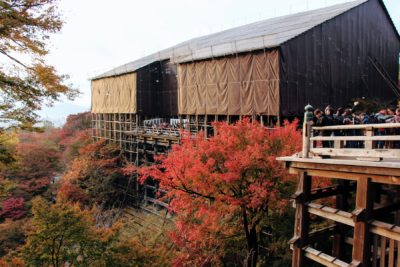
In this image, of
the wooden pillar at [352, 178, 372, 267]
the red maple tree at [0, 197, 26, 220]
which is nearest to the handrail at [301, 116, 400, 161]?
the wooden pillar at [352, 178, 372, 267]

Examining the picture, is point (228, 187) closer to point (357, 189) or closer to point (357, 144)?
point (357, 144)

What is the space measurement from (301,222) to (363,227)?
158cm

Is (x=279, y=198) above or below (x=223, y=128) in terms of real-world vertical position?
below

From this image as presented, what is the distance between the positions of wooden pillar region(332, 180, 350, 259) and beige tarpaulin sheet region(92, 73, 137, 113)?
2481 centimetres

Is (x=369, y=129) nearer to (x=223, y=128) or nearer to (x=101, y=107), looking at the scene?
(x=223, y=128)

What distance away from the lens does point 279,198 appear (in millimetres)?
12109

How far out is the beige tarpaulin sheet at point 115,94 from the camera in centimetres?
3175

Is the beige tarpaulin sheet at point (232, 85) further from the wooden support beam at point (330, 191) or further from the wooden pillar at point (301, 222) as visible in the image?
the wooden pillar at point (301, 222)

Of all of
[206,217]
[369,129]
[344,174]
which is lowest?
[206,217]

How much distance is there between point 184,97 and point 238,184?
13.3m

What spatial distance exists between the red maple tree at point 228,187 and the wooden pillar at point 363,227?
5.58 metres

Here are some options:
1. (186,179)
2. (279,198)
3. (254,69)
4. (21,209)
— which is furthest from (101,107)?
(279,198)

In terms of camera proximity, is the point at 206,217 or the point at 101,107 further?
the point at 101,107

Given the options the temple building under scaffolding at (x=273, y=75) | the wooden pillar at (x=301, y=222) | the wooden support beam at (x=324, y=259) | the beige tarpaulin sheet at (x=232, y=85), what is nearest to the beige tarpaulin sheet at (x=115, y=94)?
the temple building under scaffolding at (x=273, y=75)
